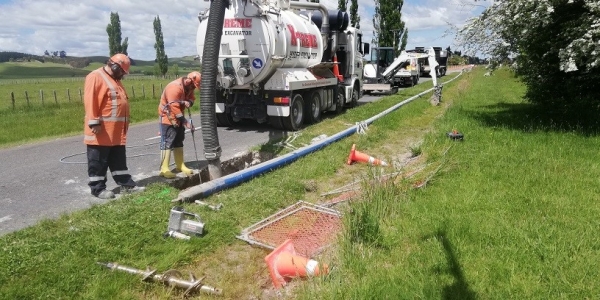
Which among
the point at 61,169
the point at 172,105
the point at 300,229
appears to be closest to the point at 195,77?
the point at 172,105

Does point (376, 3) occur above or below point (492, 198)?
above

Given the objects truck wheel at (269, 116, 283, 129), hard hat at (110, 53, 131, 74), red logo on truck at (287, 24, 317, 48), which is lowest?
truck wheel at (269, 116, 283, 129)

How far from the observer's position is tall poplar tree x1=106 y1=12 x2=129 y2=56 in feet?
Result: 226

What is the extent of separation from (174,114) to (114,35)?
237ft

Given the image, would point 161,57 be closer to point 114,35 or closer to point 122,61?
point 114,35

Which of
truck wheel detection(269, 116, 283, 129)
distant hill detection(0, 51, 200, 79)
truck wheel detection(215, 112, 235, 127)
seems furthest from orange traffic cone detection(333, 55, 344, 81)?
distant hill detection(0, 51, 200, 79)

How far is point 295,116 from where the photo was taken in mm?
10961

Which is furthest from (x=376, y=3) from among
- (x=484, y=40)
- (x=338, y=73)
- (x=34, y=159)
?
(x=34, y=159)

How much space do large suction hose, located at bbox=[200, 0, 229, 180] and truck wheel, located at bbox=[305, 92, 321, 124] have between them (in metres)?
5.60

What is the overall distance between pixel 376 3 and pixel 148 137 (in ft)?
116

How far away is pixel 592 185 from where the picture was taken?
544 cm

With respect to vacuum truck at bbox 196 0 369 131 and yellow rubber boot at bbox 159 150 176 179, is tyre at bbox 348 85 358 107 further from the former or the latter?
yellow rubber boot at bbox 159 150 176 179

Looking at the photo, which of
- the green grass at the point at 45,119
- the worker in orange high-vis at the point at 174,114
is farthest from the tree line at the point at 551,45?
the green grass at the point at 45,119

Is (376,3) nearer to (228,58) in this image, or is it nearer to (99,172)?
(228,58)
